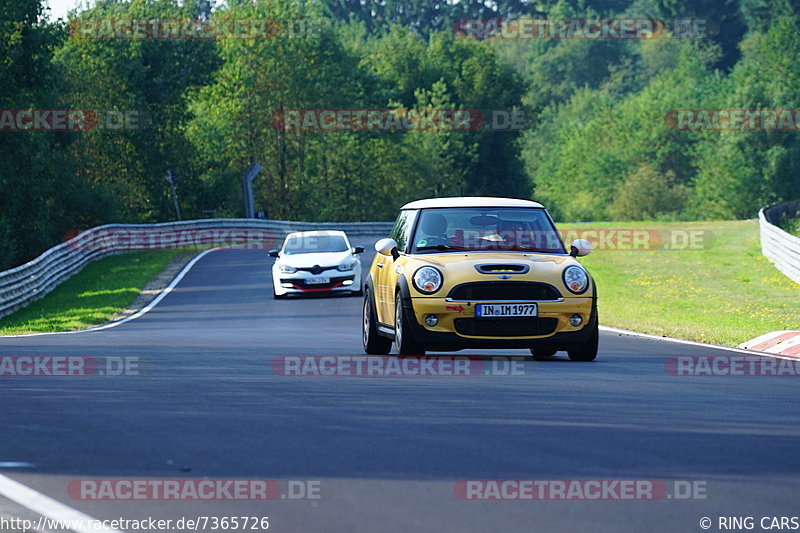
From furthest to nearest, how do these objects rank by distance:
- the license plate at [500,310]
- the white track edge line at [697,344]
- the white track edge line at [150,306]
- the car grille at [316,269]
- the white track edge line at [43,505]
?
the car grille at [316,269], the white track edge line at [150,306], the white track edge line at [697,344], the license plate at [500,310], the white track edge line at [43,505]

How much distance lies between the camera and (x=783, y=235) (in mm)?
36031

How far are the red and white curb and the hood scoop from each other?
4400mm

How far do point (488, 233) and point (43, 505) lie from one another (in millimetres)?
7922

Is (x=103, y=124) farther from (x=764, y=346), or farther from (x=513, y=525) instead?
(x=513, y=525)

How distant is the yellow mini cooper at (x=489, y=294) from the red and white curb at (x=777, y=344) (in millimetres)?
3675

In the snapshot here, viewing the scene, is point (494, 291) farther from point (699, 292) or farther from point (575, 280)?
point (699, 292)

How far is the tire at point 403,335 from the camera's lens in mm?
12656

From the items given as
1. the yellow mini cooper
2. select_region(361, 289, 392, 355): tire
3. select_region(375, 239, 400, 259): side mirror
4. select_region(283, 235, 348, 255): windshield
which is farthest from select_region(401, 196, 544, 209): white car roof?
select_region(283, 235, 348, 255): windshield

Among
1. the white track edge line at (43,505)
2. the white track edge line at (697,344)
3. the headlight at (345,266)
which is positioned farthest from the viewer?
the headlight at (345,266)

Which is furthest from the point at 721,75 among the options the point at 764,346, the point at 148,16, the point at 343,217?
the point at 764,346

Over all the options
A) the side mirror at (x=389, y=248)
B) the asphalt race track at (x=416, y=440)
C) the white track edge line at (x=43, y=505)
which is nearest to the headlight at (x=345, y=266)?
the side mirror at (x=389, y=248)

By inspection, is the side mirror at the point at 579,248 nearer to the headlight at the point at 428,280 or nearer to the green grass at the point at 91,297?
the headlight at the point at 428,280

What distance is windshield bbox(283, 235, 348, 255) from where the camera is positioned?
28.8 meters

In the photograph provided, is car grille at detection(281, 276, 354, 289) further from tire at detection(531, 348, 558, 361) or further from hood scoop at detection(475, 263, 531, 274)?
hood scoop at detection(475, 263, 531, 274)
